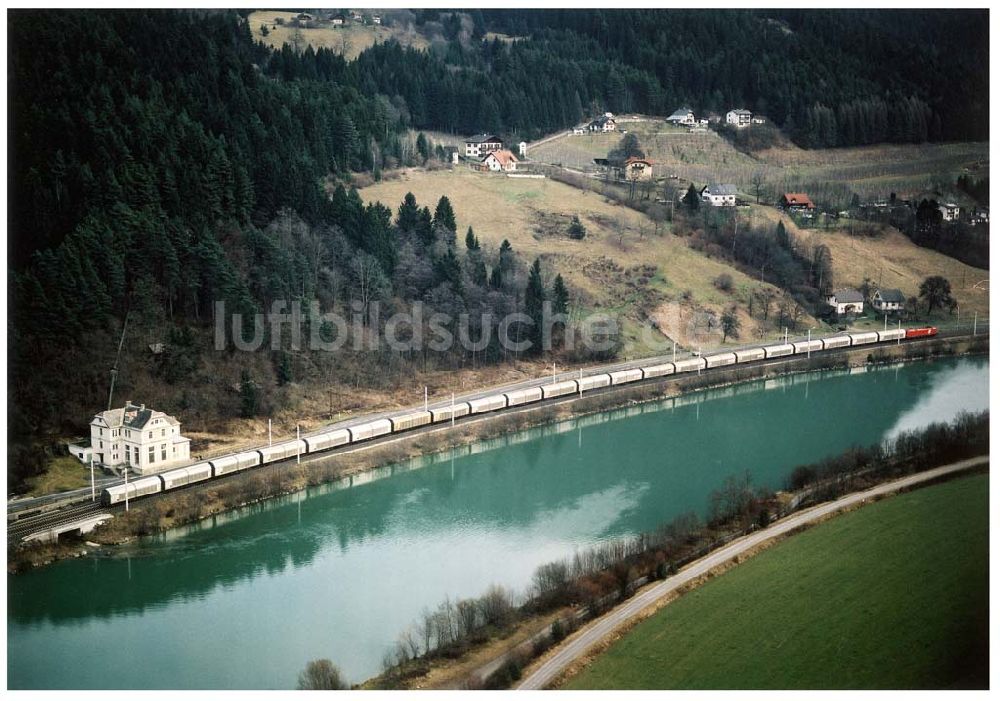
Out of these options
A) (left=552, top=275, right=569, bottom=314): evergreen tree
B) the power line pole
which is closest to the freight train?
(left=552, top=275, right=569, bottom=314): evergreen tree

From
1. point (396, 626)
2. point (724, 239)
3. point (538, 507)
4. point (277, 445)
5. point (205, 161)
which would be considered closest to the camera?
point (396, 626)

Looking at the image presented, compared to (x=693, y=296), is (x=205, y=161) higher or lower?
higher

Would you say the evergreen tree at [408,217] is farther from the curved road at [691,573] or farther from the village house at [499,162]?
the curved road at [691,573]

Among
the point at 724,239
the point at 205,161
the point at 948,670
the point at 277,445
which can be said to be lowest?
the point at 948,670

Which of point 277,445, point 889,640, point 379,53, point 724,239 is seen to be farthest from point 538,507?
point 379,53

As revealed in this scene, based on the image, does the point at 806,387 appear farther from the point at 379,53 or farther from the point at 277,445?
the point at 379,53

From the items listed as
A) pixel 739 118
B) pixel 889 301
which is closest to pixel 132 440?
pixel 889 301
